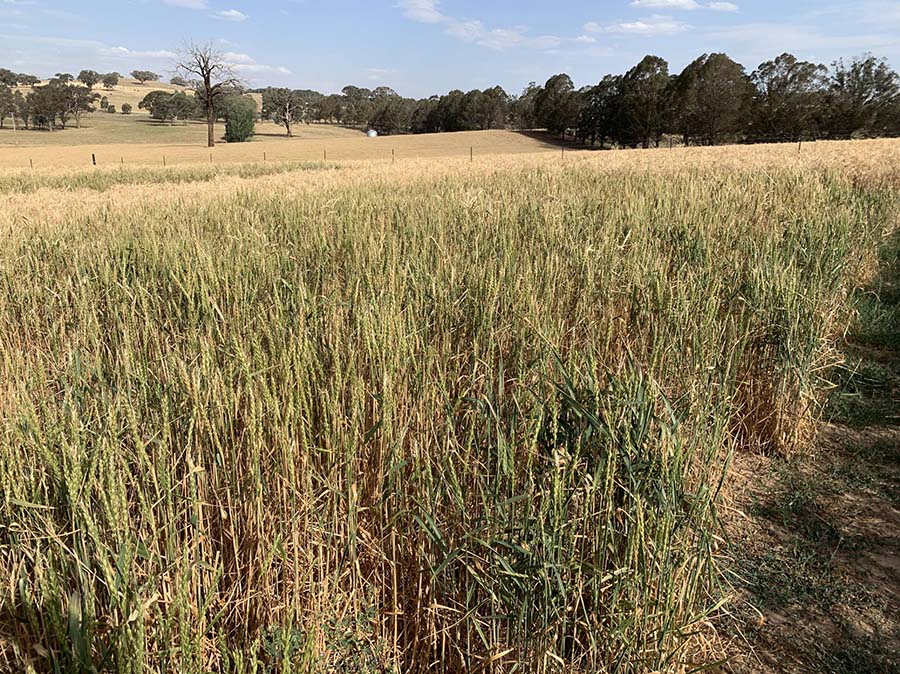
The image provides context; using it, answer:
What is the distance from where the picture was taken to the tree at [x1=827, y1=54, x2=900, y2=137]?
147ft

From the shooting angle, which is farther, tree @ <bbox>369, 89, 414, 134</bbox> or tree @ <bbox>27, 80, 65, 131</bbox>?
tree @ <bbox>369, 89, 414, 134</bbox>

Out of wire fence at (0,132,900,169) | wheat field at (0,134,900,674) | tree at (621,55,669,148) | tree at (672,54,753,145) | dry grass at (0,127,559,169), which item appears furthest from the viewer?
tree at (621,55,669,148)

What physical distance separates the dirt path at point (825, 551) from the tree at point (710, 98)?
49755 mm

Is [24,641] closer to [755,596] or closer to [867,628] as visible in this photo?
[755,596]

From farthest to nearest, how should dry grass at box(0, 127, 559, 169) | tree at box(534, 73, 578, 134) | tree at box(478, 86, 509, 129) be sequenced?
tree at box(478, 86, 509, 129) < tree at box(534, 73, 578, 134) < dry grass at box(0, 127, 559, 169)

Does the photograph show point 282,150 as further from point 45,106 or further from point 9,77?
point 9,77

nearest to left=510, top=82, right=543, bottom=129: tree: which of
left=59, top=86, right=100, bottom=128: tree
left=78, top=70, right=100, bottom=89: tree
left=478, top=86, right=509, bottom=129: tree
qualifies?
left=478, top=86, right=509, bottom=129: tree

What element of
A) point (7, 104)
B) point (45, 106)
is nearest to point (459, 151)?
point (45, 106)

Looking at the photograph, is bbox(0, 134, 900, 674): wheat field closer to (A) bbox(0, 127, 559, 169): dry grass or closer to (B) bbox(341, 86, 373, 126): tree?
(A) bbox(0, 127, 559, 169): dry grass

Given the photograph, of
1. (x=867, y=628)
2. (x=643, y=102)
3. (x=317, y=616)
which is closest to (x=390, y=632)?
(x=317, y=616)

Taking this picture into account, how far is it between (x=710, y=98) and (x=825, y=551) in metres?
51.7

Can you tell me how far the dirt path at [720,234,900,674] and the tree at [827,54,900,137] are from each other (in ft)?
179

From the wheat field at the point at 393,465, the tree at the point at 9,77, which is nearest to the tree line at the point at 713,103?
the wheat field at the point at 393,465

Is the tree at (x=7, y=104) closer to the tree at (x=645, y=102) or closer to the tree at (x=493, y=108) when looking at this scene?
the tree at (x=493, y=108)
